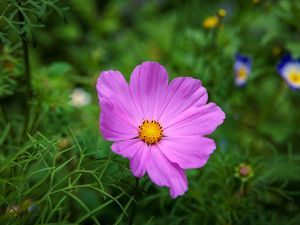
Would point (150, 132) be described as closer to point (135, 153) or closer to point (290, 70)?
point (135, 153)

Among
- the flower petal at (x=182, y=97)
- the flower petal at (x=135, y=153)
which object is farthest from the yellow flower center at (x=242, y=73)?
the flower petal at (x=135, y=153)

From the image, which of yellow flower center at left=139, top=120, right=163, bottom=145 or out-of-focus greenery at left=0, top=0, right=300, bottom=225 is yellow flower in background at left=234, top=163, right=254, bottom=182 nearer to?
out-of-focus greenery at left=0, top=0, right=300, bottom=225

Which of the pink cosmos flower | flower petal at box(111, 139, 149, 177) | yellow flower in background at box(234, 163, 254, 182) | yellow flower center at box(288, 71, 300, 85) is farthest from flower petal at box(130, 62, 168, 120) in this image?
yellow flower center at box(288, 71, 300, 85)

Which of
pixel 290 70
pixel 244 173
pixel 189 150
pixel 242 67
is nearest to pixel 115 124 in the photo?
pixel 189 150

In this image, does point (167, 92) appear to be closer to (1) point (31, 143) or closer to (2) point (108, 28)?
(1) point (31, 143)

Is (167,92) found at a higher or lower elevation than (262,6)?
higher

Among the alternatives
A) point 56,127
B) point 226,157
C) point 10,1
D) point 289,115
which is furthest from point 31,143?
point 289,115

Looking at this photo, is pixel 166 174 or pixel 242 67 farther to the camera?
pixel 242 67
